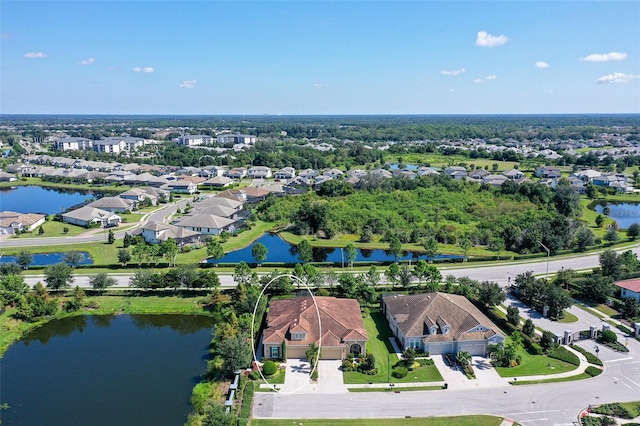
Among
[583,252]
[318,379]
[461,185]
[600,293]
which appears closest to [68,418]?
[318,379]

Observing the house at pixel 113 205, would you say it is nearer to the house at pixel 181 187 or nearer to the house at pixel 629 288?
the house at pixel 181 187

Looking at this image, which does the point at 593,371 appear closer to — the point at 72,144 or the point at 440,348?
the point at 440,348

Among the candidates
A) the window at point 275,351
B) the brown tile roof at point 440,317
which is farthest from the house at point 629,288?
the window at point 275,351

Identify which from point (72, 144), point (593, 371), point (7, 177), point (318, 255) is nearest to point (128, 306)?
point (318, 255)

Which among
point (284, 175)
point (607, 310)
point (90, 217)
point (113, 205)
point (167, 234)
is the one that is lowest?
point (607, 310)

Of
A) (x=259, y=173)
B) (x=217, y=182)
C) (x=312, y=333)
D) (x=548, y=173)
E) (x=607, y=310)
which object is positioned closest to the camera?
(x=312, y=333)

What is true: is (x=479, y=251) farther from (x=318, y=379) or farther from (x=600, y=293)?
(x=318, y=379)

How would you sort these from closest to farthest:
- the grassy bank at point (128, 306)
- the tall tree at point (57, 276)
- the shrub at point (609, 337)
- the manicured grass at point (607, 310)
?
1. the shrub at point (609, 337)
2. the grassy bank at point (128, 306)
3. the manicured grass at point (607, 310)
4. the tall tree at point (57, 276)
